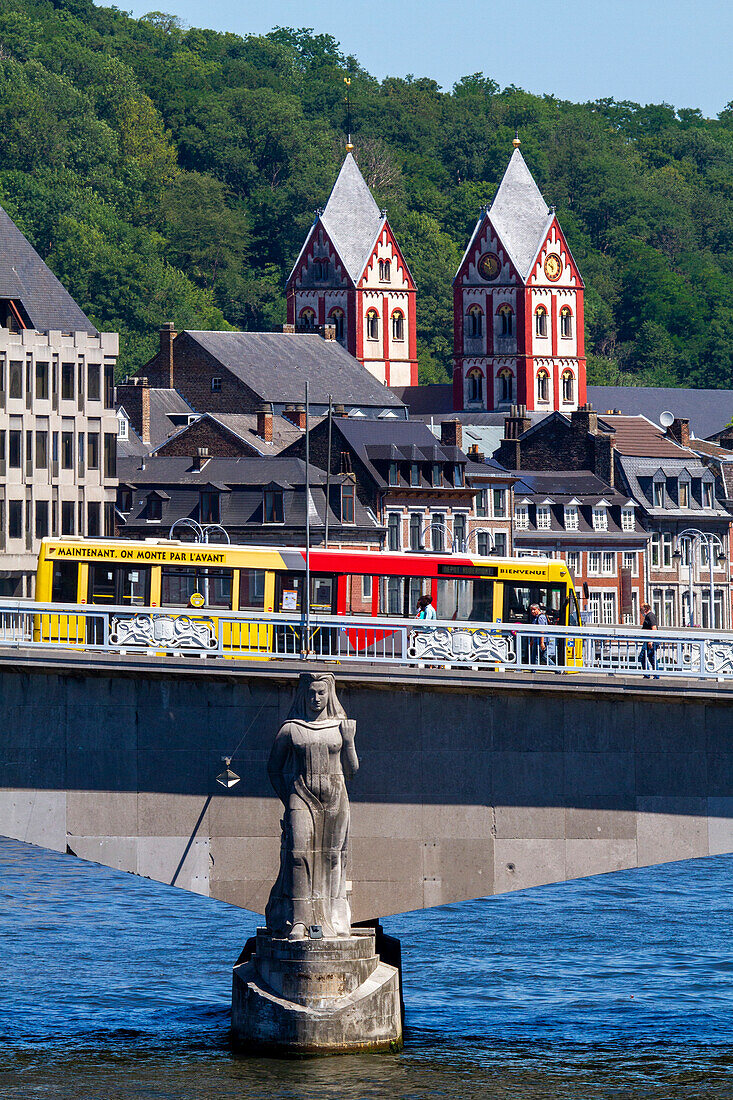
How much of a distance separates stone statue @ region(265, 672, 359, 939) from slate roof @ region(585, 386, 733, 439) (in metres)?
133

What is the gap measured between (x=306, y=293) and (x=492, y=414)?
21202 mm

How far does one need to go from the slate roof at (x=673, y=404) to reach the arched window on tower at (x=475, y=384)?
8517mm

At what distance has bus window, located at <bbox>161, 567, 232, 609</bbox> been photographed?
44.6m

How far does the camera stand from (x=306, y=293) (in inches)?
6767

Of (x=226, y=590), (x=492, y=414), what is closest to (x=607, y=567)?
(x=492, y=414)

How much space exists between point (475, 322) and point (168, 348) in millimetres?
38581

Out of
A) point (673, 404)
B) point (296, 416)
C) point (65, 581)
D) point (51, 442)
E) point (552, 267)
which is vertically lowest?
point (65, 581)

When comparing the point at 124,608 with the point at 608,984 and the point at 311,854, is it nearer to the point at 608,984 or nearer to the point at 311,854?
the point at 311,854

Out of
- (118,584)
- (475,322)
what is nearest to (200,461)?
(118,584)

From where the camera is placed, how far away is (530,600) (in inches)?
1892

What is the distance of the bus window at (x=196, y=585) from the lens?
44.6 meters

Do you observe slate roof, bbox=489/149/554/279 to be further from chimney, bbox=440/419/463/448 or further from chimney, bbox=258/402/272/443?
chimney, bbox=258/402/272/443

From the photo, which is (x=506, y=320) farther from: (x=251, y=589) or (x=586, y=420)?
(x=251, y=589)

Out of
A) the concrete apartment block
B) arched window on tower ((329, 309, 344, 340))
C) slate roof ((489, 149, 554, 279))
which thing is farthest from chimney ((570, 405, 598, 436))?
arched window on tower ((329, 309, 344, 340))
